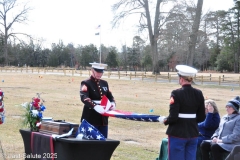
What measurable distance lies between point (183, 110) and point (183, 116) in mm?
82

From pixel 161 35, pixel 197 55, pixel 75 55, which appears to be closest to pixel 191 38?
pixel 161 35

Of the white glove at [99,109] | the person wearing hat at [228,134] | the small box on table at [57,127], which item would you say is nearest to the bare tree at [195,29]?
the person wearing hat at [228,134]

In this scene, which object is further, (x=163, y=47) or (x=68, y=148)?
(x=163, y=47)

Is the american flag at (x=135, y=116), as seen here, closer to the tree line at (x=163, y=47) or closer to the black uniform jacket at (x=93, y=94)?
the black uniform jacket at (x=93, y=94)

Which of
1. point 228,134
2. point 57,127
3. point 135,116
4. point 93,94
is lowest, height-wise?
point 228,134

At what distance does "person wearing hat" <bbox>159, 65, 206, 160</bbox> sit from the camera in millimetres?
4762

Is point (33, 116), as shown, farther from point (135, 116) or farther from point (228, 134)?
point (228, 134)

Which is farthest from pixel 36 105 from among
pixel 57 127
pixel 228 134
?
pixel 228 134

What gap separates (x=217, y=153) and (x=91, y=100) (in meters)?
2.31

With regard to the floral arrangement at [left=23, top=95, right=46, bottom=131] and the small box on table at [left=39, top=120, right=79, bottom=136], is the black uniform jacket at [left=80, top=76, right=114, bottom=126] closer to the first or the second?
the small box on table at [left=39, top=120, right=79, bottom=136]

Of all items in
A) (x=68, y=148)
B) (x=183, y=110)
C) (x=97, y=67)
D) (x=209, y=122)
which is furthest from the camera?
(x=209, y=122)

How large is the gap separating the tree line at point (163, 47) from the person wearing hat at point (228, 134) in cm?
2908

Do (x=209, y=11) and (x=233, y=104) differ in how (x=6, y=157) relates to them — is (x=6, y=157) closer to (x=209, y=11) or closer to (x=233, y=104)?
(x=233, y=104)

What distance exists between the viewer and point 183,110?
482 centimetres
